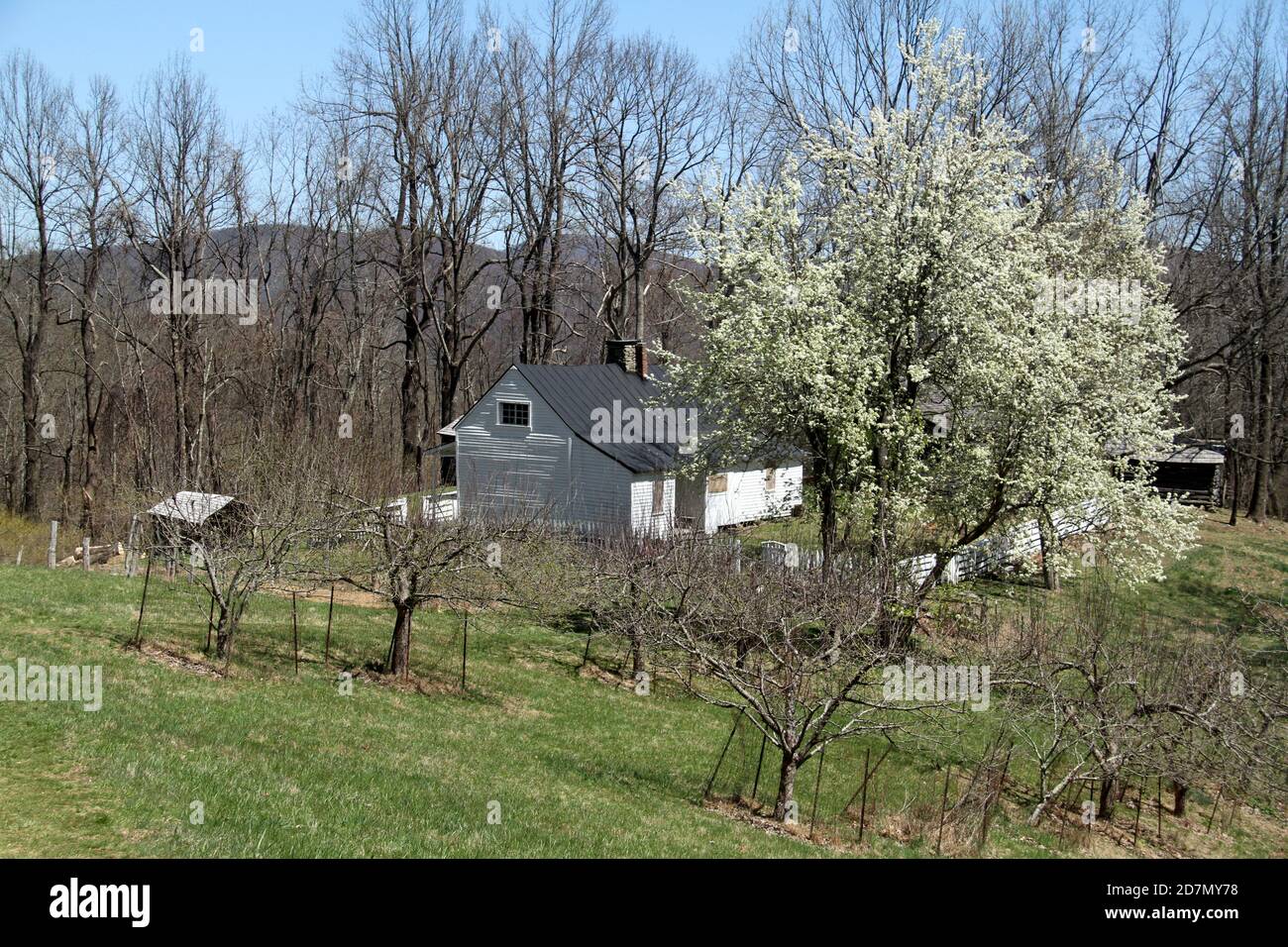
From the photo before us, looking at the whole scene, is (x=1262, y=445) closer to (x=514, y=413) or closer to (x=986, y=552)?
(x=986, y=552)

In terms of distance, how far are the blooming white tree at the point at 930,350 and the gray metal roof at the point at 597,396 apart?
24.2 feet

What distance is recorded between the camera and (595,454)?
3512cm

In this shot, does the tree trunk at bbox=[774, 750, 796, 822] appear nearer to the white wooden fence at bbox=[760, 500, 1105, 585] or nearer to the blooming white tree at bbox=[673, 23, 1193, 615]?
the white wooden fence at bbox=[760, 500, 1105, 585]

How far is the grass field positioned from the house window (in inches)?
465

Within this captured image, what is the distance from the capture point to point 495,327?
72.4m

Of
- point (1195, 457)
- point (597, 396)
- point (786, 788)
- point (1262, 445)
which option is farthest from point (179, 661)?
point (1262, 445)

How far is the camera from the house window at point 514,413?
A: 120ft

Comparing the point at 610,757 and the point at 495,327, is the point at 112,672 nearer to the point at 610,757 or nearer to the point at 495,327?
the point at 610,757

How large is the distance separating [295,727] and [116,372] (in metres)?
40.0

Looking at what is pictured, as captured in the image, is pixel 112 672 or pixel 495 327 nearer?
pixel 112 672

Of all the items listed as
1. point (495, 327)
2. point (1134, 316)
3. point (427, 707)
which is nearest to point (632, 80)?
point (495, 327)

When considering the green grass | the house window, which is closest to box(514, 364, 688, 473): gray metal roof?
the house window

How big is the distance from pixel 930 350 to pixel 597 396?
14.3 meters
